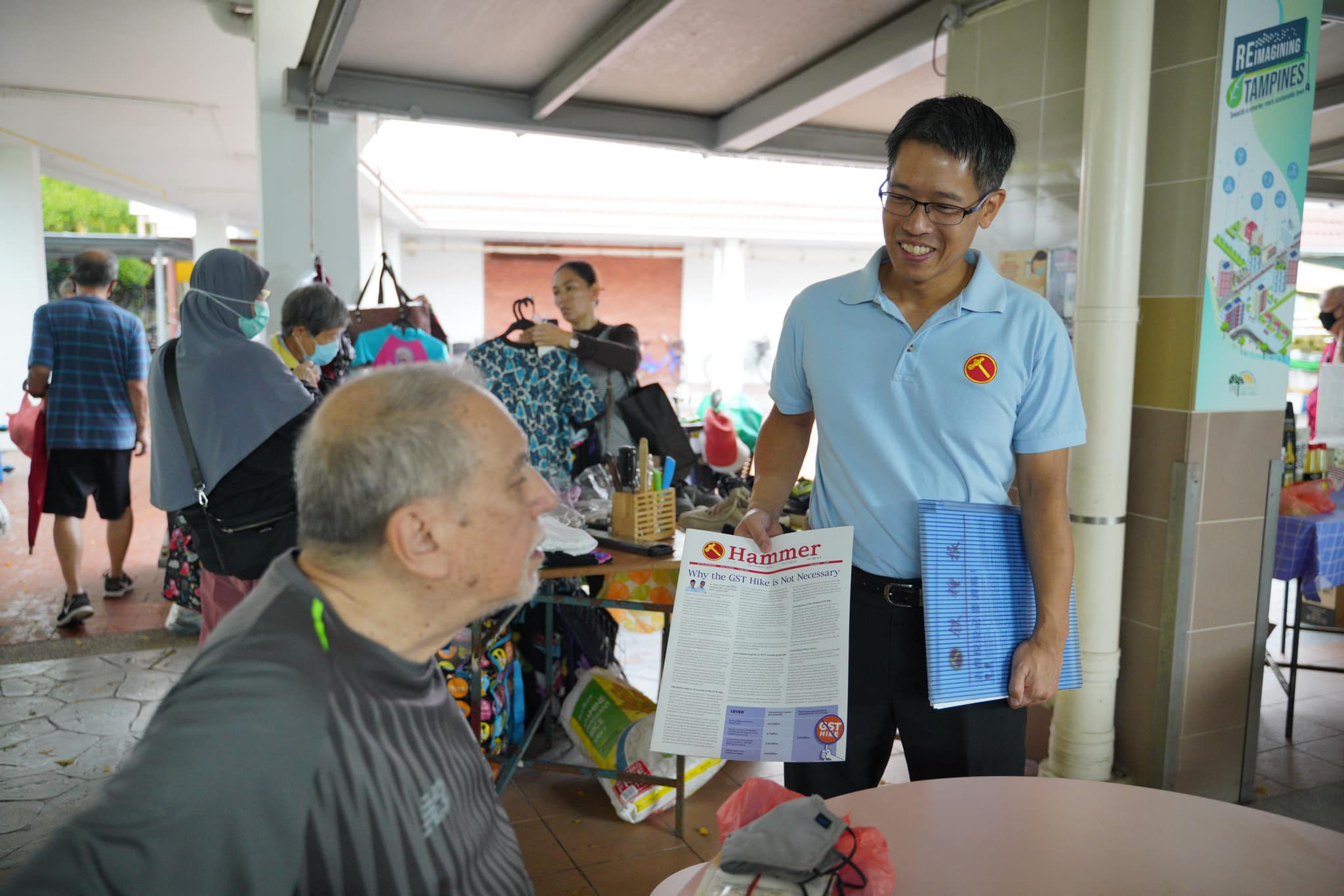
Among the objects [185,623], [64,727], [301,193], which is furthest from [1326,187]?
[64,727]

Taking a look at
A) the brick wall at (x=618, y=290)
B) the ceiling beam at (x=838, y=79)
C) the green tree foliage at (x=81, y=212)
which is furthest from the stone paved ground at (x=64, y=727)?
the green tree foliage at (x=81, y=212)

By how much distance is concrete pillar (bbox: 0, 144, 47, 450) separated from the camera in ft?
35.5

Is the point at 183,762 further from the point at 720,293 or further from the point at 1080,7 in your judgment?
the point at 720,293

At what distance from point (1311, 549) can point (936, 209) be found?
3050 millimetres

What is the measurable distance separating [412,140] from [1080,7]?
42.2 ft

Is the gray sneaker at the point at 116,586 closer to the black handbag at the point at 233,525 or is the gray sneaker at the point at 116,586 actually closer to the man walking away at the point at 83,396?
the man walking away at the point at 83,396

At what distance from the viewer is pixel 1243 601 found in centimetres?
328

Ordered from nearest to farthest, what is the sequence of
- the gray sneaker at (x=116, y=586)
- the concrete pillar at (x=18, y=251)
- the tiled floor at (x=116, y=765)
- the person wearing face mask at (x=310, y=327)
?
the tiled floor at (x=116, y=765)
the person wearing face mask at (x=310, y=327)
the gray sneaker at (x=116, y=586)
the concrete pillar at (x=18, y=251)

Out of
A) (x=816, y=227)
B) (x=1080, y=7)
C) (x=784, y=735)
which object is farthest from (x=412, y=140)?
(x=784, y=735)

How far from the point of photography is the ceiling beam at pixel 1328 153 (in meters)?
6.74

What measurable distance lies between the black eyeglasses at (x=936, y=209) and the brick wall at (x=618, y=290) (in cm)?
1777

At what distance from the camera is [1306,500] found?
3.94 m

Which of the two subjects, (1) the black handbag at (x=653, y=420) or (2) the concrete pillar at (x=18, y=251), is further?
(2) the concrete pillar at (x=18, y=251)

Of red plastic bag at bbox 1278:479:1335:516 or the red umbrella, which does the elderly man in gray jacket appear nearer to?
red plastic bag at bbox 1278:479:1335:516
